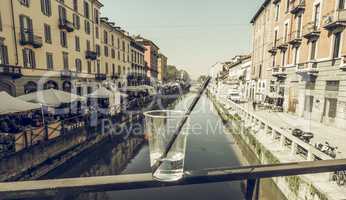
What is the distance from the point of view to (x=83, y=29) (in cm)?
2322

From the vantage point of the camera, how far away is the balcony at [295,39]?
1589 cm

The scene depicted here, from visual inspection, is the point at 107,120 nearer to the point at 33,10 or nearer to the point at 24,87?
the point at 24,87

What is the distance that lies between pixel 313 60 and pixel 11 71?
22699mm

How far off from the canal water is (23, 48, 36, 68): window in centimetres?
1042

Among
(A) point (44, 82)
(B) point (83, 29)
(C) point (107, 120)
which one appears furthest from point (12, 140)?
(B) point (83, 29)

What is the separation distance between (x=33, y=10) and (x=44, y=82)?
20.7 feet

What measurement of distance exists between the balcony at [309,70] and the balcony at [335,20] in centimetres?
262

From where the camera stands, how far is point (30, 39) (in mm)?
14797

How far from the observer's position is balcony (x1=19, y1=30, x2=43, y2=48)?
14.4 m

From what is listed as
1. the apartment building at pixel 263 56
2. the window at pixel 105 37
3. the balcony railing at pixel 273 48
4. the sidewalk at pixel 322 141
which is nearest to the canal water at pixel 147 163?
the sidewalk at pixel 322 141

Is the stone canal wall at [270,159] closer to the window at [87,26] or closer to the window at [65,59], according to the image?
the window at [65,59]

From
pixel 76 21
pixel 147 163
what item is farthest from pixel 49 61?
pixel 147 163

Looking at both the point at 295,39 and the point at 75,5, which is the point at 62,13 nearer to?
the point at 75,5

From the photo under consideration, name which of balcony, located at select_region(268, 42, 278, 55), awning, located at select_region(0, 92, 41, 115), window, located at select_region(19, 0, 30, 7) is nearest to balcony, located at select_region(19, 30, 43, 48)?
window, located at select_region(19, 0, 30, 7)
